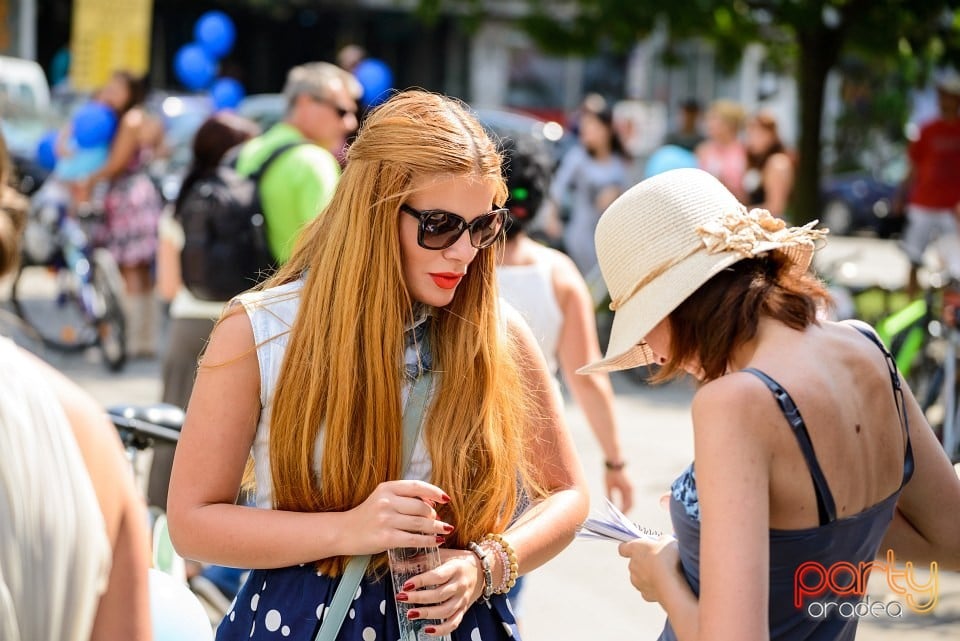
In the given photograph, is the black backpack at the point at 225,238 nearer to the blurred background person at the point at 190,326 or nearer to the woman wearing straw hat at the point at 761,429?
the blurred background person at the point at 190,326

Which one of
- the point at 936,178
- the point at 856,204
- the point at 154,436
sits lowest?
the point at 856,204

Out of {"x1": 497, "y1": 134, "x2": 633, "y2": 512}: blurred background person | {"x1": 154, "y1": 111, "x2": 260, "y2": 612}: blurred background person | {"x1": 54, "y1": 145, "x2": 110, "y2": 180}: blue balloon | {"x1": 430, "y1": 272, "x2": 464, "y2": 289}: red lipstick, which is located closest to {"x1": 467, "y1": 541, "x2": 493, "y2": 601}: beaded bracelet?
{"x1": 430, "y1": 272, "x2": 464, "y2": 289}: red lipstick

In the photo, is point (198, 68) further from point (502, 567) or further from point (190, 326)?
point (502, 567)

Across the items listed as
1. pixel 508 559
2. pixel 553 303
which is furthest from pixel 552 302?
pixel 508 559

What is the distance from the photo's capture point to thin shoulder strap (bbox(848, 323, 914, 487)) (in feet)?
7.10

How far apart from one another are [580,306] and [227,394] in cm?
189

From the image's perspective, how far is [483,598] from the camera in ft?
7.51

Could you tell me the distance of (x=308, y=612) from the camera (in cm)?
218

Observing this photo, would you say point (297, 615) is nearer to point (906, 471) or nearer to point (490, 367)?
point (490, 367)

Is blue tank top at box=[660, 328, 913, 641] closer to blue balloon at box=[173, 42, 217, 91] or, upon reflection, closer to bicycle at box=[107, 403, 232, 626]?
bicycle at box=[107, 403, 232, 626]

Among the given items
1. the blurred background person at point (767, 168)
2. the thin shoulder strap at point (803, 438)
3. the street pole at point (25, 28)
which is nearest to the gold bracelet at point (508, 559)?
the thin shoulder strap at point (803, 438)

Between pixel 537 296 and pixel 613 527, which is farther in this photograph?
pixel 537 296

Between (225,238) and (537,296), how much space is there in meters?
1.77

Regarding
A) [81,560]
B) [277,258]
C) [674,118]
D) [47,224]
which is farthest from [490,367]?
[674,118]
